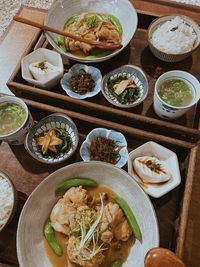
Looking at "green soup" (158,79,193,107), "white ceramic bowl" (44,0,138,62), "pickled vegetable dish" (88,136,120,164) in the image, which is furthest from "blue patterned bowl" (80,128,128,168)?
"white ceramic bowl" (44,0,138,62)

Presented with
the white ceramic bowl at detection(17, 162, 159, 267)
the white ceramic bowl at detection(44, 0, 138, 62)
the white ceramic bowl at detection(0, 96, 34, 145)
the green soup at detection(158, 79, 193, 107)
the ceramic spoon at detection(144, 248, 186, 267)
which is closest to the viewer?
the ceramic spoon at detection(144, 248, 186, 267)

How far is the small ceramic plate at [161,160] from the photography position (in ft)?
5.15

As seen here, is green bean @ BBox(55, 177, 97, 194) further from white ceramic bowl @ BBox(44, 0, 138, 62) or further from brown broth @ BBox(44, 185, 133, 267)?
white ceramic bowl @ BBox(44, 0, 138, 62)

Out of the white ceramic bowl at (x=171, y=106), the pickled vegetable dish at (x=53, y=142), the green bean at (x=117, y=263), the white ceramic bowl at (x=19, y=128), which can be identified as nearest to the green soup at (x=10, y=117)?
the white ceramic bowl at (x=19, y=128)

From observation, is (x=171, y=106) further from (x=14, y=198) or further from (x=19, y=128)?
(x=14, y=198)

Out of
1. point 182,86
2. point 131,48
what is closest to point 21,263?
point 182,86

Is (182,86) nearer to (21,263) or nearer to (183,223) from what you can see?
(183,223)

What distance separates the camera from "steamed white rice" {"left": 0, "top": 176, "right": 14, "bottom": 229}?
1540 millimetres

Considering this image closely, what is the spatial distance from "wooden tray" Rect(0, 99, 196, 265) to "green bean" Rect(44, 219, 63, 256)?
186 mm

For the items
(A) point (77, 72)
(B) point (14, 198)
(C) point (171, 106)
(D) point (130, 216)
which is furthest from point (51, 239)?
(A) point (77, 72)

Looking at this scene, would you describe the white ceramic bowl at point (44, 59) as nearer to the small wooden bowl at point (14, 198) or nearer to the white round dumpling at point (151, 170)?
the small wooden bowl at point (14, 198)

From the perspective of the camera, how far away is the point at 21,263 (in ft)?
4.49

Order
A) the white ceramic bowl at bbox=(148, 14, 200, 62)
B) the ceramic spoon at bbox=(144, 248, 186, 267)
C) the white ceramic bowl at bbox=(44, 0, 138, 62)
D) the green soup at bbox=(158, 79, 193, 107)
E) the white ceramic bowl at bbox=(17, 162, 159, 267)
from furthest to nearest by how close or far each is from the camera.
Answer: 1. the white ceramic bowl at bbox=(44, 0, 138, 62)
2. the white ceramic bowl at bbox=(148, 14, 200, 62)
3. the green soup at bbox=(158, 79, 193, 107)
4. the white ceramic bowl at bbox=(17, 162, 159, 267)
5. the ceramic spoon at bbox=(144, 248, 186, 267)

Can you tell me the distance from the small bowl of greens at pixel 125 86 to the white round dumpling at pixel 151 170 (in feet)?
1.09
